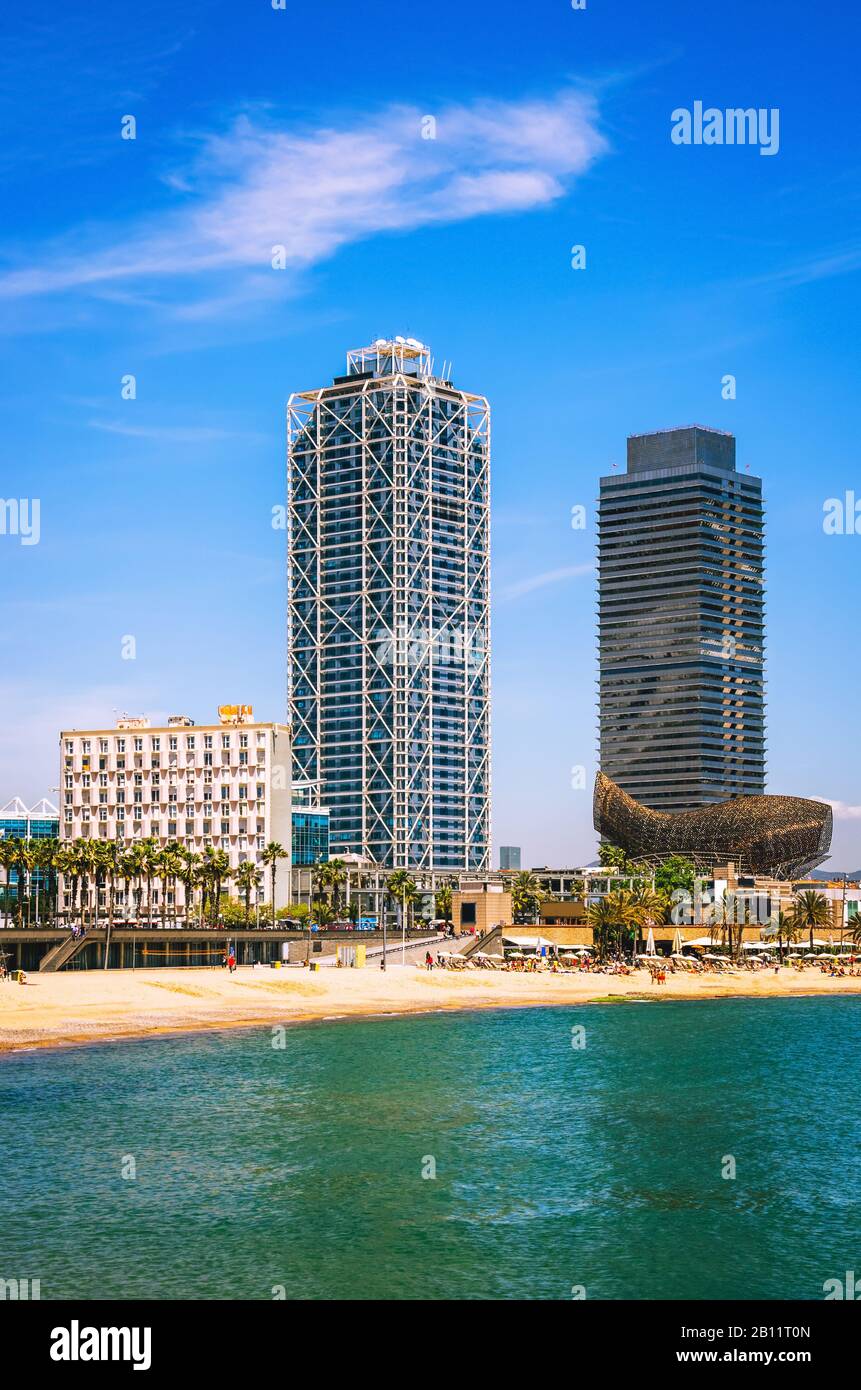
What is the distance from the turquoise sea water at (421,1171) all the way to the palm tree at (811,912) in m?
89.3

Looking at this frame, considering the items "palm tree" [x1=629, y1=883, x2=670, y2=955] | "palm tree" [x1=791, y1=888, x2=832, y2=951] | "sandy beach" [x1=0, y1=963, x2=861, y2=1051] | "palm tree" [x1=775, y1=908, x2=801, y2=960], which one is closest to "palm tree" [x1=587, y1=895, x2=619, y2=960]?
"palm tree" [x1=629, y1=883, x2=670, y2=955]

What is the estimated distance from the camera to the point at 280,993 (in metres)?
116

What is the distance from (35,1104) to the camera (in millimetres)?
62094

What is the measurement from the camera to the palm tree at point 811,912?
175 meters

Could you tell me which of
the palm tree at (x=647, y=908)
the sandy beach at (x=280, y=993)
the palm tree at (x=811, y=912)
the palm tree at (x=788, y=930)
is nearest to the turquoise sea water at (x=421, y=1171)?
the sandy beach at (x=280, y=993)

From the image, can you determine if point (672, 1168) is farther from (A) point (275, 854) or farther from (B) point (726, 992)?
(A) point (275, 854)

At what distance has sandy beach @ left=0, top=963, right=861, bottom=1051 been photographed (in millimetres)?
91938

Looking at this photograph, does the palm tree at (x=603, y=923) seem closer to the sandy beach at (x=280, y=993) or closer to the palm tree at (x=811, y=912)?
the sandy beach at (x=280, y=993)

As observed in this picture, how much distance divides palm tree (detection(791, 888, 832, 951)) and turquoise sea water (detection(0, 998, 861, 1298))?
8926 centimetres

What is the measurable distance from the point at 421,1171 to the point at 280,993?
67036 millimetres

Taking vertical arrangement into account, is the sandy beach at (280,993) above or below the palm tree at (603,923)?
below

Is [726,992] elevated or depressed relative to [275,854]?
depressed
